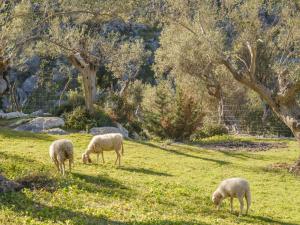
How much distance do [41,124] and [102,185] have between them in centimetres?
1920

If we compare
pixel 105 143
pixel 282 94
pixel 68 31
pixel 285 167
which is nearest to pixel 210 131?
pixel 68 31

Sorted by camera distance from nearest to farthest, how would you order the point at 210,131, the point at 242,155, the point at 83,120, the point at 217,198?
the point at 217,198 → the point at 242,155 → the point at 83,120 → the point at 210,131

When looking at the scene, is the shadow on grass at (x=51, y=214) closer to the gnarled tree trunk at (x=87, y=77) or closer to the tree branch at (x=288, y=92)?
the tree branch at (x=288, y=92)

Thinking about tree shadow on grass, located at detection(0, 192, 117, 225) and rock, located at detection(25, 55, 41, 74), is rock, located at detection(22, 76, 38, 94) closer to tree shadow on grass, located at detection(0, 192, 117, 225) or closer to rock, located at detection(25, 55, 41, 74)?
rock, located at detection(25, 55, 41, 74)

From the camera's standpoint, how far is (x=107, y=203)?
42.8 ft

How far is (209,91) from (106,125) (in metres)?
13.9

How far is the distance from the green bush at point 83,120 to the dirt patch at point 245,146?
26.5 feet

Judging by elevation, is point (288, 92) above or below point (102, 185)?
above

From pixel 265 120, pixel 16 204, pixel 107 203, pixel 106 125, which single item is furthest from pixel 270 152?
pixel 16 204

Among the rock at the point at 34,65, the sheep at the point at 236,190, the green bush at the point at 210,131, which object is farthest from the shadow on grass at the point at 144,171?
the rock at the point at 34,65

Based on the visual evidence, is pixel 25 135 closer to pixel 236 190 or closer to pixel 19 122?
pixel 19 122

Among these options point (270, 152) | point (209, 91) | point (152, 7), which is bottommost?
point (270, 152)

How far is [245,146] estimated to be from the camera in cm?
3253

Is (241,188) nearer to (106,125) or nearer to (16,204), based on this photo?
(16,204)
